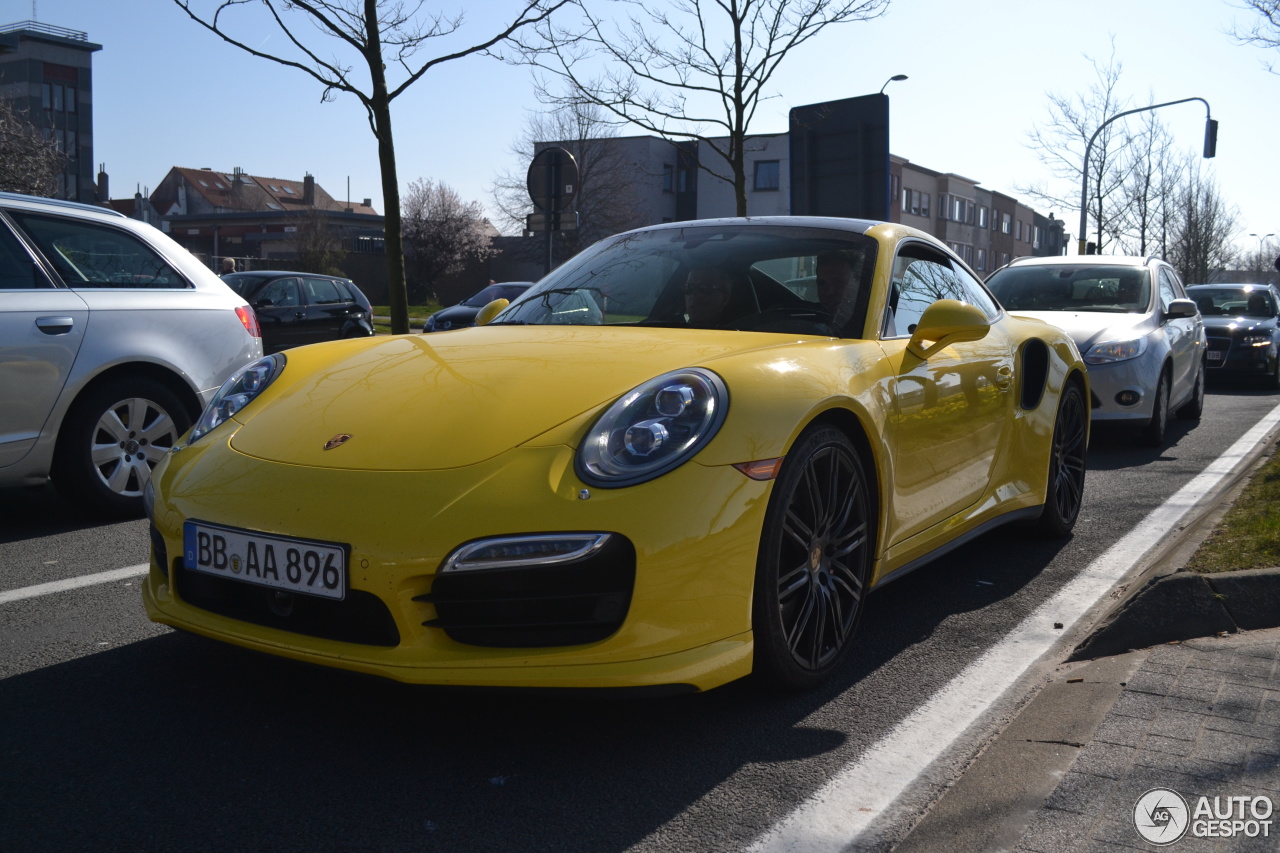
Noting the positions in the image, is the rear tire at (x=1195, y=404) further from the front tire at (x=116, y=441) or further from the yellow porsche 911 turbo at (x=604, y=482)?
the front tire at (x=116, y=441)

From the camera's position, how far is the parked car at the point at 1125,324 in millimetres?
8328

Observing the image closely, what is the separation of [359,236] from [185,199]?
35.9 metres

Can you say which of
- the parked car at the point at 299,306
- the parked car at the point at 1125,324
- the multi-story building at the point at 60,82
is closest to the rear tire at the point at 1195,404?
the parked car at the point at 1125,324

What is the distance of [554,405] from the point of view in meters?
2.86

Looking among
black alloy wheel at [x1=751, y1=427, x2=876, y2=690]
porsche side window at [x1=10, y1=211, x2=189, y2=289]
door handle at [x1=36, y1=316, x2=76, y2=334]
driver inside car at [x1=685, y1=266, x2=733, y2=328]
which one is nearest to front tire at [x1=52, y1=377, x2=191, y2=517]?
door handle at [x1=36, y1=316, x2=76, y2=334]

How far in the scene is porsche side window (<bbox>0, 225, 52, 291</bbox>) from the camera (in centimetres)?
509

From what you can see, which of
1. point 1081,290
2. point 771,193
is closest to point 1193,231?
point 771,193

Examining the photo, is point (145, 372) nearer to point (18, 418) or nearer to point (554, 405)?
point (18, 418)

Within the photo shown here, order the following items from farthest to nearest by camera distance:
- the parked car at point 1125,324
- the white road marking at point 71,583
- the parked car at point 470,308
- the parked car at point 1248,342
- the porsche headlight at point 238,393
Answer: the parked car at point 470,308 < the parked car at point 1248,342 < the parked car at point 1125,324 < the white road marking at point 71,583 < the porsche headlight at point 238,393

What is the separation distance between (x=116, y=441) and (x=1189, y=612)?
15.3 feet

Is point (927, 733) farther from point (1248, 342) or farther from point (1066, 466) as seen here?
point (1248, 342)

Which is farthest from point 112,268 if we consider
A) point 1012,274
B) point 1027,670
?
point 1012,274

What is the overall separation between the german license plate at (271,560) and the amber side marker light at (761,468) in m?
0.96

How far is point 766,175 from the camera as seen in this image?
2240 inches
